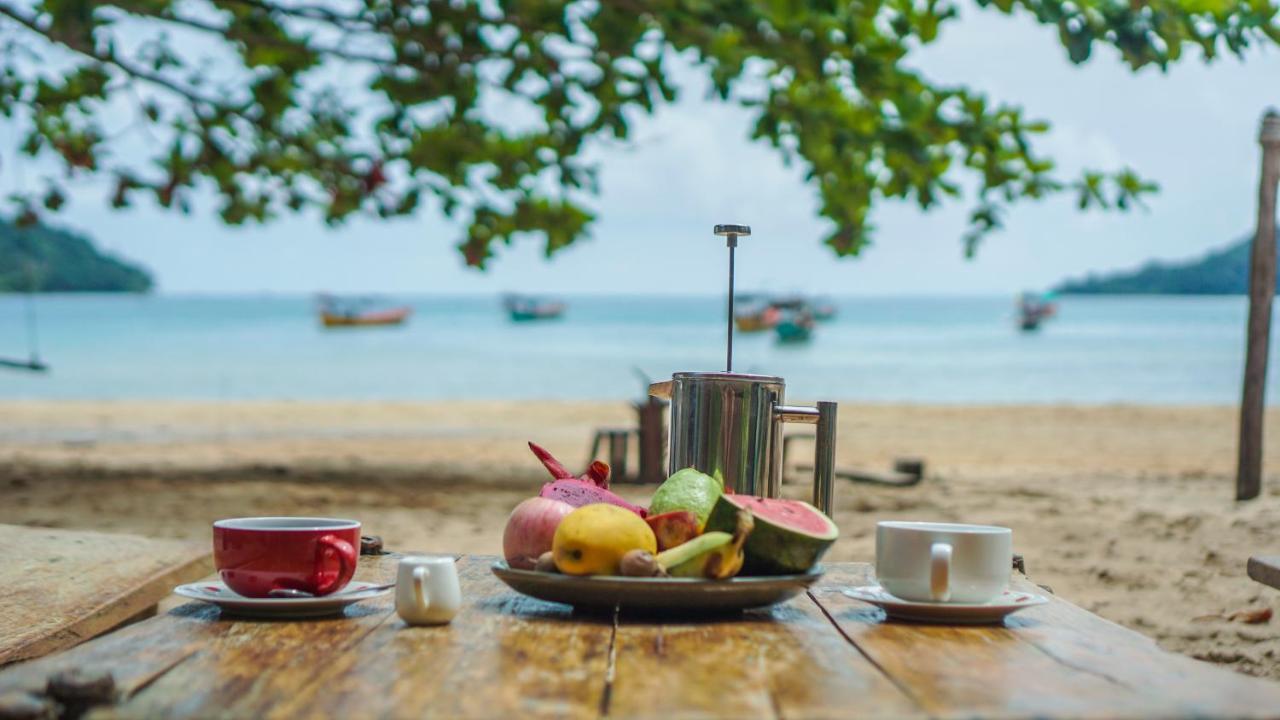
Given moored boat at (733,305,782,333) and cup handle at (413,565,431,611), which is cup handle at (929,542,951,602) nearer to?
cup handle at (413,565,431,611)

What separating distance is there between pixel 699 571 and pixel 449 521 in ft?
18.7

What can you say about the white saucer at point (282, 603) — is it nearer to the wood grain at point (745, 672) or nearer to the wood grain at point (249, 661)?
the wood grain at point (249, 661)

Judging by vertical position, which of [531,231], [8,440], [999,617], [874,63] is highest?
[874,63]

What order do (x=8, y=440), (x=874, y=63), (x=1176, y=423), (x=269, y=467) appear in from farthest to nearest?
1. (x=1176, y=423)
2. (x=8, y=440)
3. (x=269, y=467)
4. (x=874, y=63)

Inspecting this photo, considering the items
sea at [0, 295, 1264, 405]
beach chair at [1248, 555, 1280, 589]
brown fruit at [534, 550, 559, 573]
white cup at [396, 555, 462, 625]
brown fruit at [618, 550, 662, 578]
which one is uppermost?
brown fruit at [618, 550, 662, 578]

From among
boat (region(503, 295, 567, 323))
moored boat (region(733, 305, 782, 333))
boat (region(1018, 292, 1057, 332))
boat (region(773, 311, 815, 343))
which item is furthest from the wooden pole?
boat (region(503, 295, 567, 323))

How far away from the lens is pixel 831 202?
27.7 ft

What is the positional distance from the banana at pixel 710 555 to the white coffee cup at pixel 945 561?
0.69 feet

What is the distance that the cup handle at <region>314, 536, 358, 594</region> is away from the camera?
6.35 feet

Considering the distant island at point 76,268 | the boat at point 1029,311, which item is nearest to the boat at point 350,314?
the distant island at point 76,268

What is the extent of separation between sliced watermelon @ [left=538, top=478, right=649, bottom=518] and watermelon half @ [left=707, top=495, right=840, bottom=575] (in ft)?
0.70

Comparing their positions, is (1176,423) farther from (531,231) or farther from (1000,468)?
(531,231)

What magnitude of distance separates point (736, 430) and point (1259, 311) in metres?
6.53

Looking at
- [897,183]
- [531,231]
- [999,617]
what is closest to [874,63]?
[897,183]
